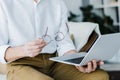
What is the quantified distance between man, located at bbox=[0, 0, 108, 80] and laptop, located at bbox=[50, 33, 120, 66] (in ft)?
0.17

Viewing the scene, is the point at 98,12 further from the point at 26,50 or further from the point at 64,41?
the point at 26,50

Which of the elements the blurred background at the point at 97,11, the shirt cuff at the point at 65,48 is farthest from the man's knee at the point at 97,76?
the blurred background at the point at 97,11

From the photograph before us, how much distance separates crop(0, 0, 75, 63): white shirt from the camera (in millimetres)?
1831

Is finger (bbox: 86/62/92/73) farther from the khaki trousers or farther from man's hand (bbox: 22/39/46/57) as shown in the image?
man's hand (bbox: 22/39/46/57)

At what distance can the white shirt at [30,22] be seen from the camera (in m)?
1.83

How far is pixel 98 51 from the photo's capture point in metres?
1.74

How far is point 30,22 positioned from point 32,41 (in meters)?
0.20

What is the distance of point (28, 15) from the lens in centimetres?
190

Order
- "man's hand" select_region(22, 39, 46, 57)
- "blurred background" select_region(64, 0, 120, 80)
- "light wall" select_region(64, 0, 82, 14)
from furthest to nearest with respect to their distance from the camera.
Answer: "light wall" select_region(64, 0, 82, 14) < "blurred background" select_region(64, 0, 120, 80) < "man's hand" select_region(22, 39, 46, 57)

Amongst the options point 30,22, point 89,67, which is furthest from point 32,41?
point 89,67

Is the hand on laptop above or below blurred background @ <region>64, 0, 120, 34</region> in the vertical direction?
above

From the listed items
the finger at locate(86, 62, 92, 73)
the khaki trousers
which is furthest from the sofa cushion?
the finger at locate(86, 62, 92, 73)

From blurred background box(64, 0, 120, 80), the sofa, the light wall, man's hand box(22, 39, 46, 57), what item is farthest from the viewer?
the light wall

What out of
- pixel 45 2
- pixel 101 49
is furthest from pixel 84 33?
pixel 101 49
